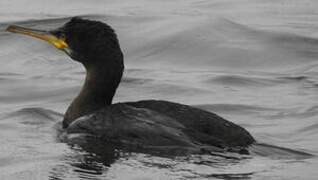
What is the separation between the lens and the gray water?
367 inches

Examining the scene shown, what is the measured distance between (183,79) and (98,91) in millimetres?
3675

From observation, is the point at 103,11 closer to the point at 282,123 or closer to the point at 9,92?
the point at 9,92

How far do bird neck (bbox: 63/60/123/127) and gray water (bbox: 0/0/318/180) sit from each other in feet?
1.23

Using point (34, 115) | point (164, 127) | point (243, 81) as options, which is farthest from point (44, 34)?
point (243, 81)

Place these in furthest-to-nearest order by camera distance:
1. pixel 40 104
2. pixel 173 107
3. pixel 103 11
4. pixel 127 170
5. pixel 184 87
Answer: pixel 103 11
pixel 184 87
pixel 40 104
pixel 173 107
pixel 127 170

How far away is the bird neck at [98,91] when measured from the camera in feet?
34.3

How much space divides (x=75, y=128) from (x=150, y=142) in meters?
0.88

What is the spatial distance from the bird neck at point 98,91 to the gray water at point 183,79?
14.8 inches

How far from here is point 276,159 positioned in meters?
9.55

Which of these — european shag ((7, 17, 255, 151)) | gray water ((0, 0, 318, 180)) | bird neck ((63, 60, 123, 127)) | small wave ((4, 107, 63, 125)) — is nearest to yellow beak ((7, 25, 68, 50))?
european shag ((7, 17, 255, 151))

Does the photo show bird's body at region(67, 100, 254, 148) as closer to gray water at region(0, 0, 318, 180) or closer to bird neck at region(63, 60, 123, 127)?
gray water at region(0, 0, 318, 180)

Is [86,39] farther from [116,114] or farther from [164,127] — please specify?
[164,127]

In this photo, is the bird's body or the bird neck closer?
the bird's body

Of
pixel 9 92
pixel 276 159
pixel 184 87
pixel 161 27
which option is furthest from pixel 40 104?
pixel 161 27
